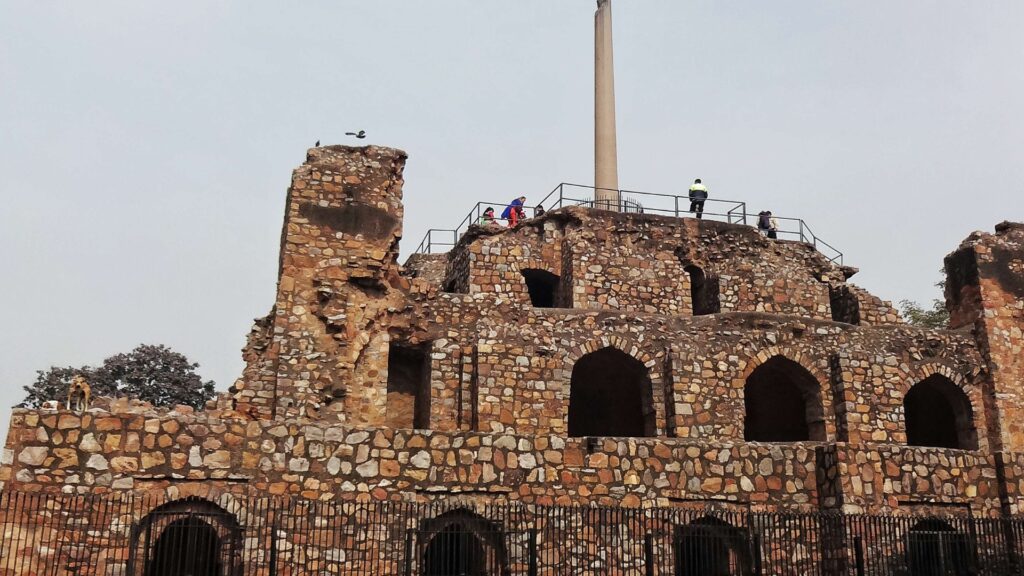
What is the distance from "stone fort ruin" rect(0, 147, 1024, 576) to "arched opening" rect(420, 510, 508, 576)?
0.05 m

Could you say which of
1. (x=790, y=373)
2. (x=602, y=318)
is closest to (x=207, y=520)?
(x=602, y=318)

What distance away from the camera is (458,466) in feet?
42.0

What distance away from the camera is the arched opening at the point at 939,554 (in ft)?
42.8

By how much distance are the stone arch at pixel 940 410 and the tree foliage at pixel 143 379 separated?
2393 centimetres

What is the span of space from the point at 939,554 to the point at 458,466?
6.97m

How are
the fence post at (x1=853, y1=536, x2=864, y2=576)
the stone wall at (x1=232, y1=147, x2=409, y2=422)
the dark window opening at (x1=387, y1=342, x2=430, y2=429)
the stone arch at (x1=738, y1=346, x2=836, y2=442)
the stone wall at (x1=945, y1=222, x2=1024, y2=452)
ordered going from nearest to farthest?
the fence post at (x1=853, y1=536, x2=864, y2=576), the stone wall at (x1=232, y1=147, x2=409, y2=422), the dark window opening at (x1=387, y1=342, x2=430, y2=429), the stone arch at (x1=738, y1=346, x2=836, y2=442), the stone wall at (x1=945, y1=222, x2=1024, y2=452)

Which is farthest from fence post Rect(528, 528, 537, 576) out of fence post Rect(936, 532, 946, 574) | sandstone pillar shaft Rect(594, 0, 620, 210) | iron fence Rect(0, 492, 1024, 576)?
sandstone pillar shaft Rect(594, 0, 620, 210)

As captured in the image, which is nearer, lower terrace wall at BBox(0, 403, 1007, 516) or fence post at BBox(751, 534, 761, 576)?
lower terrace wall at BBox(0, 403, 1007, 516)

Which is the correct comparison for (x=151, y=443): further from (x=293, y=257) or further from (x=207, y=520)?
(x=293, y=257)

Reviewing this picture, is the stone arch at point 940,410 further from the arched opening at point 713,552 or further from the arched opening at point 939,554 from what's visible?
the arched opening at point 713,552

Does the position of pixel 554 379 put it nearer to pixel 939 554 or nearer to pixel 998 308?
pixel 939 554

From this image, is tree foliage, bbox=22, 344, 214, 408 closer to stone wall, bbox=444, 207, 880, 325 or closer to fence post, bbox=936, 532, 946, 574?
stone wall, bbox=444, 207, 880, 325

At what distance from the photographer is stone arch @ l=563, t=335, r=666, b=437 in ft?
59.1

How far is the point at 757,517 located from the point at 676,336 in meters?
5.90
